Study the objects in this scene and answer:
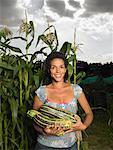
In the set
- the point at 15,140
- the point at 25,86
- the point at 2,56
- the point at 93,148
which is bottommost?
the point at 93,148

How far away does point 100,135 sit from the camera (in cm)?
564

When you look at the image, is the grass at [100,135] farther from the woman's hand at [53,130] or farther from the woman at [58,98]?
the woman's hand at [53,130]

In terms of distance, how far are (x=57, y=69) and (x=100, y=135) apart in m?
3.50

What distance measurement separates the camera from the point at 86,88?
350 inches

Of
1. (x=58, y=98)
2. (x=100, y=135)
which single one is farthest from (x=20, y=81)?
(x=100, y=135)

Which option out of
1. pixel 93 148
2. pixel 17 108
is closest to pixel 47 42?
pixel 17 108

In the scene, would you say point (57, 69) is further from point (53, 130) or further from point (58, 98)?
point (53, 130)

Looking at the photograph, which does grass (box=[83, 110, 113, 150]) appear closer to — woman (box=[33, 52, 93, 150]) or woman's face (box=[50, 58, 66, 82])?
woman (box=[33, 52, 93, 150])

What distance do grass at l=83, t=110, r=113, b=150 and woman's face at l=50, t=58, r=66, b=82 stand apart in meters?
2.66

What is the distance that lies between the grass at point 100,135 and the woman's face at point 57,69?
8.74 feet

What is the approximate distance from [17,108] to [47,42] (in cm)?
55

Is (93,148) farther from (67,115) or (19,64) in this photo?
(67,115)

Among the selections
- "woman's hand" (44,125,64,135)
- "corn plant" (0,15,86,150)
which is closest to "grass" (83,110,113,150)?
"corn plant" (0,15,86,150)

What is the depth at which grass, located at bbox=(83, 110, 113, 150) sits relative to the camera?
4965 mm
